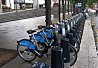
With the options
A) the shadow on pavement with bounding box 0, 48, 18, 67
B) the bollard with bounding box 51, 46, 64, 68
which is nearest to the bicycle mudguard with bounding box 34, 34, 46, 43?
the shadow on pavement with bounding box 0, 48, 18, 67

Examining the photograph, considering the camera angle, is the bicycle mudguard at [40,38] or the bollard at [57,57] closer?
the bollard at [57,57]

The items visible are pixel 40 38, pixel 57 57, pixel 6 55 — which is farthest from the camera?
pixel 6 55

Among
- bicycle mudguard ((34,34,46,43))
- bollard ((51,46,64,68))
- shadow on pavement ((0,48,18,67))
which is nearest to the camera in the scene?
bollard ((51,46,64,68))

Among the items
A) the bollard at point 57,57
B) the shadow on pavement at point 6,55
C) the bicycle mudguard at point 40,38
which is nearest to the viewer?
the bollard at point 57,57

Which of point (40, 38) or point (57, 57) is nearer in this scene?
point (57, 57)

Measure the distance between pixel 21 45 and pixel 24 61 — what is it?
663 mm

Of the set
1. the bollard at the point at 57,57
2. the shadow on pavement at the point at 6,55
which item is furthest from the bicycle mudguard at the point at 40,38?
the bollard at the point at 57,57

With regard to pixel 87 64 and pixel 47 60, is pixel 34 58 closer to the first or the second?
pixel 47 60

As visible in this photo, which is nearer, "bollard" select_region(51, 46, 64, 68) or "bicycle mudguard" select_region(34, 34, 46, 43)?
"bollard" select_region(51, 46, 64, 68)

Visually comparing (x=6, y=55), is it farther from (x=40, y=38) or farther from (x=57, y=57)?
(x=57, y=57)

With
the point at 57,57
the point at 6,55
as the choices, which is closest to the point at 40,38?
the point at 6,55

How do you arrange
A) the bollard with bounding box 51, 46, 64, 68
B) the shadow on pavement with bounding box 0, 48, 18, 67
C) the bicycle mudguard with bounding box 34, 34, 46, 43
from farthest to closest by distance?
1. the shadow on pavement with bounding box 0, 48, 18, 67
2. the bicycle mudguard with bounding box 34, 34, 46, 43
3. the bollard with bounding box 51, 46, 64, 68

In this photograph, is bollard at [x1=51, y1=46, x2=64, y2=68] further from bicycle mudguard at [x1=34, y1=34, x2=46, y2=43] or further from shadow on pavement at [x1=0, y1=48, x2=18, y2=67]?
shadow on pavement at [x1=0, y1=48, x2=18, y2=67]

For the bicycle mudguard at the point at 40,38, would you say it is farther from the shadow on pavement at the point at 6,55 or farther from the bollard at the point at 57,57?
the bollard at the point at 57,57
